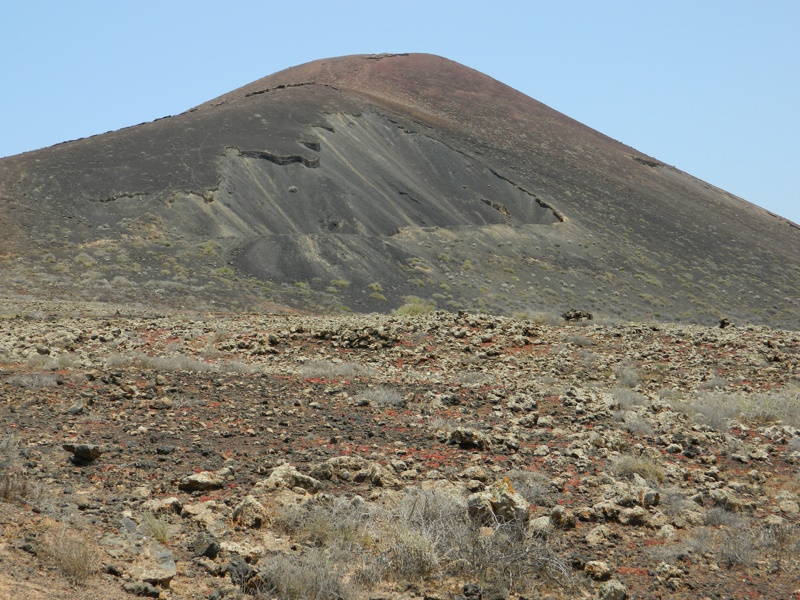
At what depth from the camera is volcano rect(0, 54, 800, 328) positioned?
3475 centimetres

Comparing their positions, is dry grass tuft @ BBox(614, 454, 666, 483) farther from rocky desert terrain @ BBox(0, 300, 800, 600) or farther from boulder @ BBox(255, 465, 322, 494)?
boulder @ BBox(255, 465, 322, 494)

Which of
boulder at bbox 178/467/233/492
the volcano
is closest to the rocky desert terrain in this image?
boulder at bbox 178/467/233/492

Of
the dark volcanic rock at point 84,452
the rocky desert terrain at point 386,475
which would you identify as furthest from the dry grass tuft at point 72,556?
the dark volcanic rock at point 84,452

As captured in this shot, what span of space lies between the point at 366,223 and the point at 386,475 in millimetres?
36662

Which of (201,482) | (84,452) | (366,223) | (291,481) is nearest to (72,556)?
(201,482)

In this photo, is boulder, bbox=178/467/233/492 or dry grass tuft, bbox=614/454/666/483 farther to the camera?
dry grass tuft, bbox=614/454/666/483

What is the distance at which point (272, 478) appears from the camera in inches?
296

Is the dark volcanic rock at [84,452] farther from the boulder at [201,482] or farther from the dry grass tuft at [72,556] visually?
the dry grass tuft at [72,556]

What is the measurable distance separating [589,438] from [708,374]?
566 centimetres

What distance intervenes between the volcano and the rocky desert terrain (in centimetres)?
1779

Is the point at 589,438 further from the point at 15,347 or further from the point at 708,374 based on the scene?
the point at 15,347

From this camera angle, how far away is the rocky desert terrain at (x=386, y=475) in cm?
603

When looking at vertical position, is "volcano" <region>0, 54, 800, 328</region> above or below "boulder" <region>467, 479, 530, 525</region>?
above

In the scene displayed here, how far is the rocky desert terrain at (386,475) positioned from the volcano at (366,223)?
17.8m
